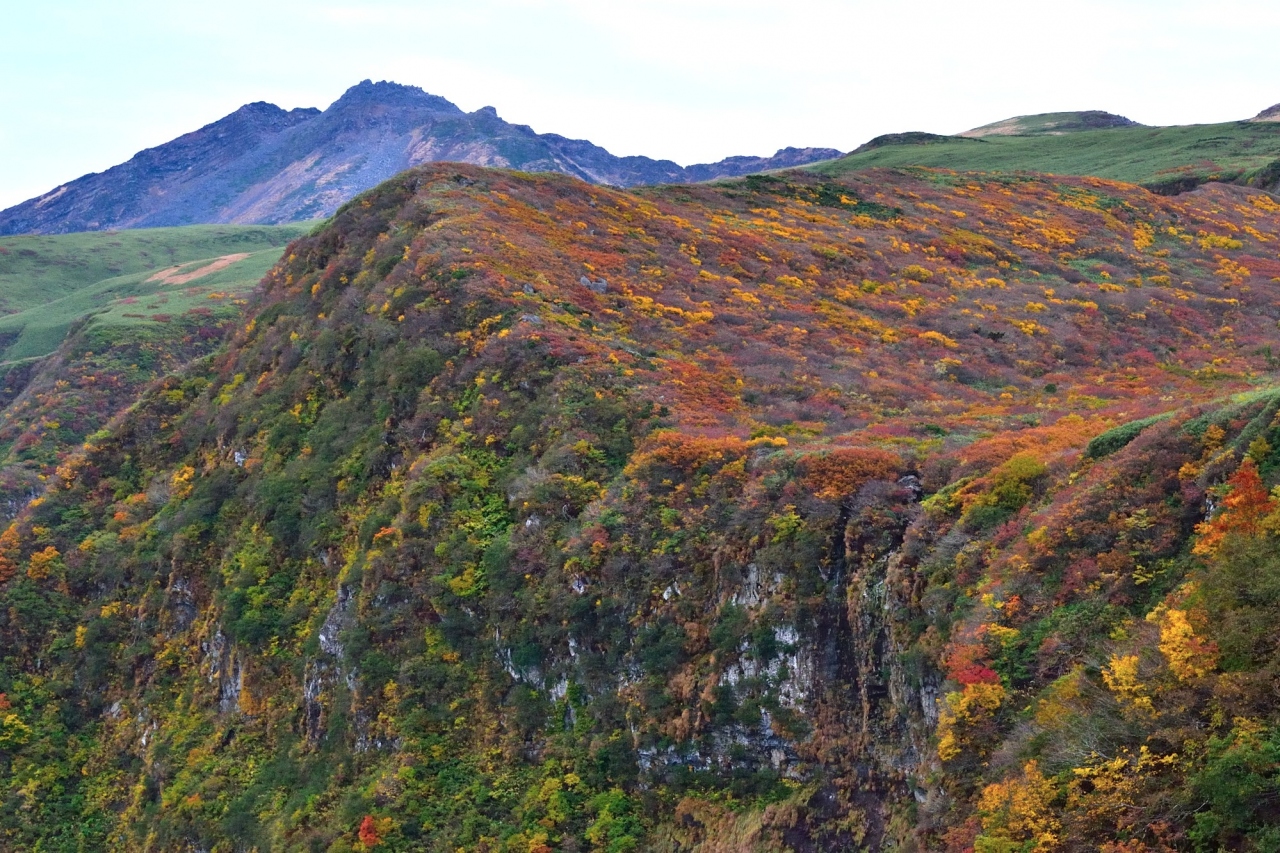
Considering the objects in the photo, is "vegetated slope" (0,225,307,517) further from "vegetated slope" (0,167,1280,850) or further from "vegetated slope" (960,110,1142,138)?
"vegetated slope" (960,110,1142,138)

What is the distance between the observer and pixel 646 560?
99.6 ft

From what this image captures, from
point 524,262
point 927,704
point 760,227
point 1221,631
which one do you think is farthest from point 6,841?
point 760,227

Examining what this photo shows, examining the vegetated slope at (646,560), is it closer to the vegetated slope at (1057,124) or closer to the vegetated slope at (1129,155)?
the vegetated slope at (1129,155)

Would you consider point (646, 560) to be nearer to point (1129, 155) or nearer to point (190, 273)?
A: point (1129, 155)

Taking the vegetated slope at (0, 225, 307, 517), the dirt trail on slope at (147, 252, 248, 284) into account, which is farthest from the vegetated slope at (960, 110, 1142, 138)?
the dirt trail on slope at (147, 252, 248, 284)

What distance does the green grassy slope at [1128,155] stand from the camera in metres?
101

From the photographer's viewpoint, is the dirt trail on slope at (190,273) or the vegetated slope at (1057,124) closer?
the vegetated slope at (1057,124)

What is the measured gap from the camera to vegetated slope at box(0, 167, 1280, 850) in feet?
62.6

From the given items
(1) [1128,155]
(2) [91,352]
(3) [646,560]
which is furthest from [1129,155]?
(2) [91,352]

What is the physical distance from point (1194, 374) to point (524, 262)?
34.3 metres

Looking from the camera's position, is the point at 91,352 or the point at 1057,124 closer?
the point at 91,352

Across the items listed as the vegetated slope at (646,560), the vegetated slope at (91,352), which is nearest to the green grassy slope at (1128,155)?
the vegetated slope at (646,560)

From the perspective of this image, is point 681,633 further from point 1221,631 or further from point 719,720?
point 1221,631

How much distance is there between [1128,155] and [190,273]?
152 metres
